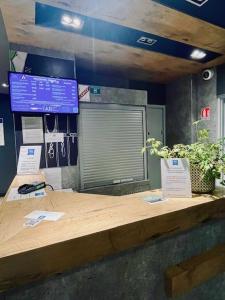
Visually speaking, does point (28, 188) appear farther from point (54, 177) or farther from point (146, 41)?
point (146, 41)

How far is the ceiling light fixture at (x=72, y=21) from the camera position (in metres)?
2.17

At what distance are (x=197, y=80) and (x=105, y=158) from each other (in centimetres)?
227

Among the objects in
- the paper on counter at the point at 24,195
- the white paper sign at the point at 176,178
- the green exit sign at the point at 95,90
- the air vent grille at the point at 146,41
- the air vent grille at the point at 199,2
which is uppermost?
the air vent grille at the point at 199,2

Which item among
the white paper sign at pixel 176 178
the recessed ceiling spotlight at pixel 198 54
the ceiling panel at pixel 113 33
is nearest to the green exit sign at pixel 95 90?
the ceiling panel at pixel 113 33

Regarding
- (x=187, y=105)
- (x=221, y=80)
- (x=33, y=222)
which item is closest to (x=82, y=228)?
(x=33, y=222)

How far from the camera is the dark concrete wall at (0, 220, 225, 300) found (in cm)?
82

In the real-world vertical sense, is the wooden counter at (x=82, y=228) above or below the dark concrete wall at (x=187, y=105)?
below

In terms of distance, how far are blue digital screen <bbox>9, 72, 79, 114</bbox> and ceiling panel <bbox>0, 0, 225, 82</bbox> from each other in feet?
1.46

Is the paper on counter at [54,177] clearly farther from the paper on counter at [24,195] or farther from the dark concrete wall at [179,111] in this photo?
the dark concrete wall at [179,111]

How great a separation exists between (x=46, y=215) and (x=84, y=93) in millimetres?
2369

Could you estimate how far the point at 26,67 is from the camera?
2689 mm

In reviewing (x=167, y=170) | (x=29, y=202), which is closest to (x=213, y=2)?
(x=167, y=170)

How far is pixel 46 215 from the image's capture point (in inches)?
41.6

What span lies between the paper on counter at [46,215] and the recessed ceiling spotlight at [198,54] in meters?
3.00
